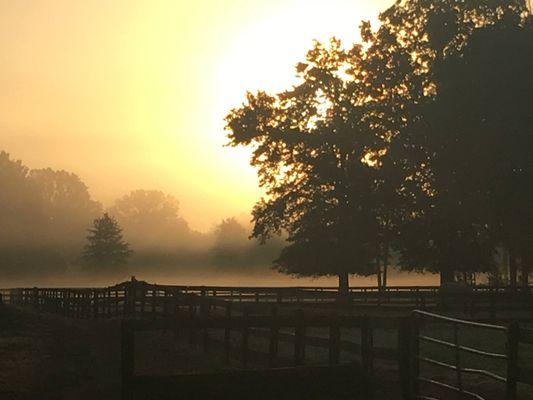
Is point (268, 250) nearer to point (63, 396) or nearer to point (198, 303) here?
point (198, 303)

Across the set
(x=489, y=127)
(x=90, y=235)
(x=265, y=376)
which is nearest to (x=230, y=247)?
(x=90, y=235)

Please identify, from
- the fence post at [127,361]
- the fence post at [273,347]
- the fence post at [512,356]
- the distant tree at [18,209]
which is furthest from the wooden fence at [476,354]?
the distant tree at [18,209]

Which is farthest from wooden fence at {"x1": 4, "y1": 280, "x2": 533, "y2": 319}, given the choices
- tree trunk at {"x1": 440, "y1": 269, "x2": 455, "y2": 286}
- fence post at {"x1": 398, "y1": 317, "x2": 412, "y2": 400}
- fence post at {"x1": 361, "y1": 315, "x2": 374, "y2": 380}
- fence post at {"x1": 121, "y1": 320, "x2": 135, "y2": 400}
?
fence post at {"x1": 121, "y1": 320, "x2": 135, "y2": 400}

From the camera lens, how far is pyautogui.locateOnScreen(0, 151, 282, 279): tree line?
11162 cm

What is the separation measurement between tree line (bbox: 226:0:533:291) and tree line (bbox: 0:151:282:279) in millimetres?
71107

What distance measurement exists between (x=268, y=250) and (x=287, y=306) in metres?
97.3

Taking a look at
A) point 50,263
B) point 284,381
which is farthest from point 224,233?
point 284,381

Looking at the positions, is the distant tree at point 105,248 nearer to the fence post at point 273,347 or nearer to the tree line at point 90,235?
the tree line at point 90,235

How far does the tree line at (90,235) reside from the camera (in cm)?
11162

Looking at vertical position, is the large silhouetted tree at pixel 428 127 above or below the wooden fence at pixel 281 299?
above

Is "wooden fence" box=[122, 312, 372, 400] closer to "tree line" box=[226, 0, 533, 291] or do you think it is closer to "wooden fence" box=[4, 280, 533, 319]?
"wooden fence" box=[4, 280, 533, 319]

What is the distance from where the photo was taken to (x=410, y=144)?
33.9 metres

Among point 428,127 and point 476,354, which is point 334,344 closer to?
point 476,354

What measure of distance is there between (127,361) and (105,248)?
103 metres
